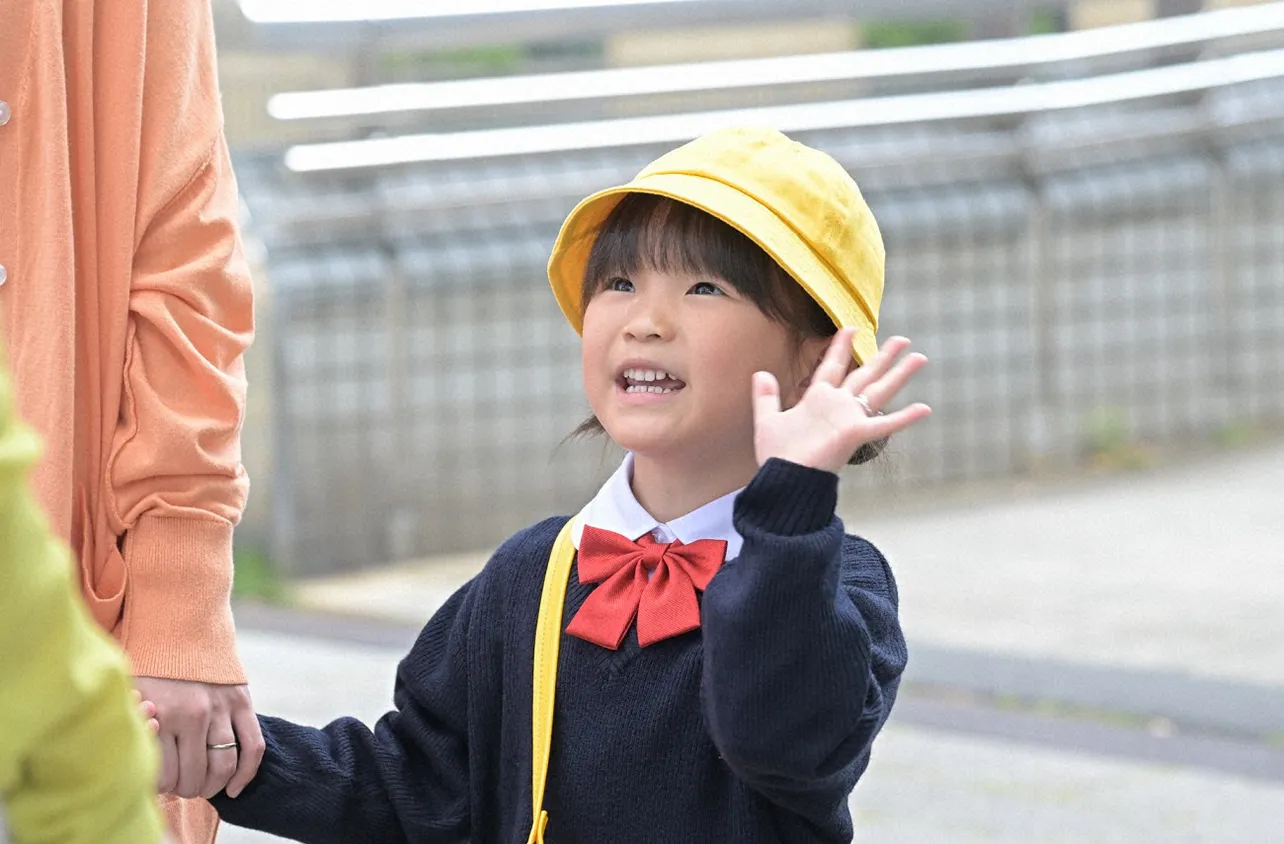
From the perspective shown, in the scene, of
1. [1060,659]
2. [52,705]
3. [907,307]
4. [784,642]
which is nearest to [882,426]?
[784,642]

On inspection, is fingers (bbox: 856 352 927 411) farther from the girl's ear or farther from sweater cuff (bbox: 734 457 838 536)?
the girl's ear

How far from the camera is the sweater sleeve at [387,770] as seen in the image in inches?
80.4

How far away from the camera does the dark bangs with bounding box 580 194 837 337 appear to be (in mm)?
1936

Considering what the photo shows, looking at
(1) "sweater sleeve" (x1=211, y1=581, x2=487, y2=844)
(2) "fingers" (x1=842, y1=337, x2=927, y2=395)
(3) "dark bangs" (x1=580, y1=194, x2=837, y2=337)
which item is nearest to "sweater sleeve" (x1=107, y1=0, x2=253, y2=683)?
(1) "sweater sleeve" (x1=211, y1=581, x2=487, y2=844)

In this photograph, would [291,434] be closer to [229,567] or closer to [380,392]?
[380,392]

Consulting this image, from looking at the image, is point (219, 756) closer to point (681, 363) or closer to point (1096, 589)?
point (681, 363)

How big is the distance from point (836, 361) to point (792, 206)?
211mm

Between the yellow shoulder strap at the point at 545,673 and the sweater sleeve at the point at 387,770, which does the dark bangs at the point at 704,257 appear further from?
the sweater sleeve at the point at 387,770

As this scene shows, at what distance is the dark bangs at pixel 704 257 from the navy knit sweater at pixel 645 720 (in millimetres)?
257

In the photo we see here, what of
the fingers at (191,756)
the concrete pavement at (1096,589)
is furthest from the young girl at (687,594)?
the concrete pavement at (1096,589)

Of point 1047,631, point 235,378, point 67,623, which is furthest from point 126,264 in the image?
point 1047,631

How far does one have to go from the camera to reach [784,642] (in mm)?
1697

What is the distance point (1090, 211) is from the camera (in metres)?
6.79

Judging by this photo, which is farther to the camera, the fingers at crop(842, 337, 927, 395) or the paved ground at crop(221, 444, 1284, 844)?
the paved ground at crop(221, 444, 1284, 844)
